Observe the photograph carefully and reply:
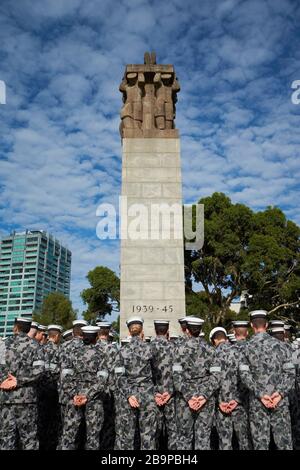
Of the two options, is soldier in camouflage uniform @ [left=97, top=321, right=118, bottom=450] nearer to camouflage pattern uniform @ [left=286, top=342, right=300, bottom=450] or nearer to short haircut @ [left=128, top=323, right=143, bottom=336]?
short haircut @ [left=128, top=323, right=143, bottom=336]

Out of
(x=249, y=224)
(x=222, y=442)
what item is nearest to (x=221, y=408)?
(x=222, y=442)

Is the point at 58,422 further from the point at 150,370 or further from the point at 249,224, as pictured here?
the point at 249,224

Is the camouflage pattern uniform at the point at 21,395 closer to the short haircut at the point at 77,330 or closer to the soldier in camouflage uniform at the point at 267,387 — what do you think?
the short haircut at the point at 77,330

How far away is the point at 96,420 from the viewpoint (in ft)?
20.6

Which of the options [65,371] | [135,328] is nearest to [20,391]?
[65,371]

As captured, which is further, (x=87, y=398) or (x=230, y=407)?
(x=87, y=398)

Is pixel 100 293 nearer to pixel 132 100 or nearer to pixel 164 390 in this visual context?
pixel 132 100

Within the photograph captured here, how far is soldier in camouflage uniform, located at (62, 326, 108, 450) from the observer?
6.24m

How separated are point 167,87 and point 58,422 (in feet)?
35.6

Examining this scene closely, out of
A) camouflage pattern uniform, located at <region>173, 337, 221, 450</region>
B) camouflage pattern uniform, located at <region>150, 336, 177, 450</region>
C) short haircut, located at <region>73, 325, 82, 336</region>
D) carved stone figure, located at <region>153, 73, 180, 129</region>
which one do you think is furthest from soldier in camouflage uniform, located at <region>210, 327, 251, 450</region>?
carved stone figure, located at <region>153, 73, 180, 129</region>

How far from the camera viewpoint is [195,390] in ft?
19.6

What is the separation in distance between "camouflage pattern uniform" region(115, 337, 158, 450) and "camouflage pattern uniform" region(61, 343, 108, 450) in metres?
0.31

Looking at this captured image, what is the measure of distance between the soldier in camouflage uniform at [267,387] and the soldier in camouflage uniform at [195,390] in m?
0.48

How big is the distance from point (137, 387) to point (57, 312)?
32067mm
